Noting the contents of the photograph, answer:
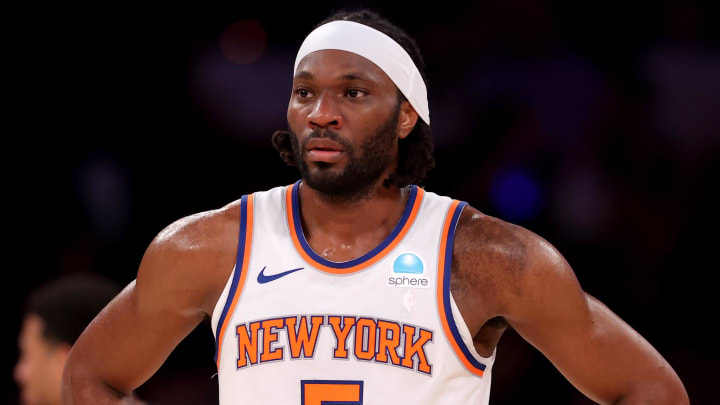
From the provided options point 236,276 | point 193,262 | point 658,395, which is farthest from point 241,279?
point 658,395

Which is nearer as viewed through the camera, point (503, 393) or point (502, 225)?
point (502, 225)

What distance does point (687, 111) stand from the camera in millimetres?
6391

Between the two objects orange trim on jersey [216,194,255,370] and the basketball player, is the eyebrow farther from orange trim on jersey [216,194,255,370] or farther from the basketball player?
orange trim on jersey [216,194,255,370]

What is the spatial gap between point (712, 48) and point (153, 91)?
3.87 meters

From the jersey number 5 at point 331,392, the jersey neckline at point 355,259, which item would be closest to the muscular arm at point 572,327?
the jersey neckline at point 355,259

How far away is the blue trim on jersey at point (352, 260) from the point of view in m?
3.19

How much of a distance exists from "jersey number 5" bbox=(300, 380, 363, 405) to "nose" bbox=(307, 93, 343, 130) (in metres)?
0.82

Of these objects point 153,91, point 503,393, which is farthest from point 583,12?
point 153,91

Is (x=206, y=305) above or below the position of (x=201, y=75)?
below

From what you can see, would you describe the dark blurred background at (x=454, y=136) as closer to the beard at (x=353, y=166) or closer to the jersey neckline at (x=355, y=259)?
the jersey neckline at (x=355, y=259)

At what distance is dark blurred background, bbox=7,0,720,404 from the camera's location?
6.15m

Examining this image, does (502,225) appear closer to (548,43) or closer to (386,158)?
(386,158)

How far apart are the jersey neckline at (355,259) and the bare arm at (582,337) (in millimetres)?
423

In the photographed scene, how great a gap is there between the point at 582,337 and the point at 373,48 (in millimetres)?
1191
